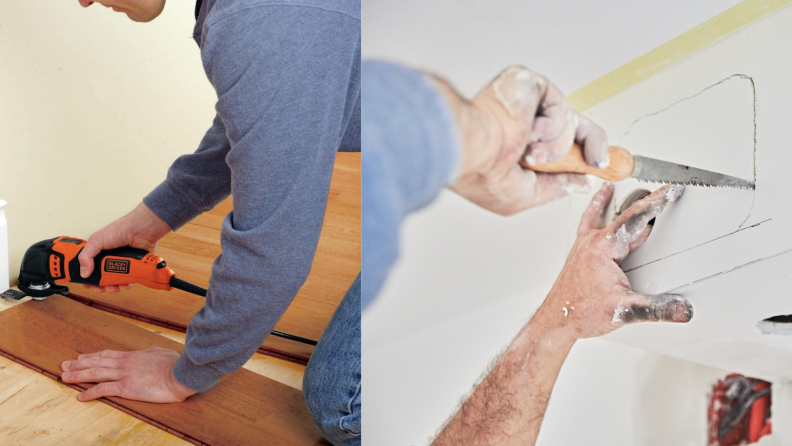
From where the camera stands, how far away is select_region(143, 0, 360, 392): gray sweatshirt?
82 centimetres

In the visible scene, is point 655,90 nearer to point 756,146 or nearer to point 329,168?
point 756,146

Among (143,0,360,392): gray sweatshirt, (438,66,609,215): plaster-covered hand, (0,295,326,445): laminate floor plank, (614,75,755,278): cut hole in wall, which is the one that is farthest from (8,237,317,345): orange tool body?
(614,75,755,278): cut hole in wall

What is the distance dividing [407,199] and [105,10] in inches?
64.3

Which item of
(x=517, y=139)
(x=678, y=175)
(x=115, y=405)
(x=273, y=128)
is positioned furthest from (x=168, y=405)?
(x=678, y=175)

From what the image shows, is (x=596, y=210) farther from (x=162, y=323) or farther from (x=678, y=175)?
(x=162, y=323)

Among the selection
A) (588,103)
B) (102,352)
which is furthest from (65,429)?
(588,103)

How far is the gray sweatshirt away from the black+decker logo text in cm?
50

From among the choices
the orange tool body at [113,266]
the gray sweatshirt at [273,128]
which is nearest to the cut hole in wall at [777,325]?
the gray sweatshirt at [273,128]

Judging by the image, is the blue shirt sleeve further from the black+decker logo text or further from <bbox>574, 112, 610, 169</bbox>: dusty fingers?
the black+decker logo text

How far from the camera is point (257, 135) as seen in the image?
2.72 ft

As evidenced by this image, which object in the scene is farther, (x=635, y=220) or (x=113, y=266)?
(x=113, y=266)

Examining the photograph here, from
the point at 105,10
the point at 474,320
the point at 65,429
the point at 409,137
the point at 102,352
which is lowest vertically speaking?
the point at 65,429

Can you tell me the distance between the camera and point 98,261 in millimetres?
1375

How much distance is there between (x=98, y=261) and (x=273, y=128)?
30.5 inches
